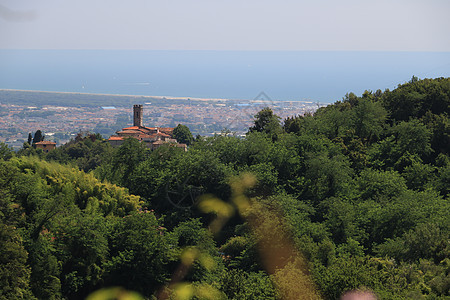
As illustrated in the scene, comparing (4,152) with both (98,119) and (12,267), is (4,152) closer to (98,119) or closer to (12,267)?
(12,267)

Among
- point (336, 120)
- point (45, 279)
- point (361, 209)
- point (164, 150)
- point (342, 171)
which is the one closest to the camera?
point (45, 279)

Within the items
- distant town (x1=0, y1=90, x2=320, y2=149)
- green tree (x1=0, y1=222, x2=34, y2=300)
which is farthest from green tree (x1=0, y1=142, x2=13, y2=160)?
distant town (x1=0, y1=90, x2=320, y2=149)

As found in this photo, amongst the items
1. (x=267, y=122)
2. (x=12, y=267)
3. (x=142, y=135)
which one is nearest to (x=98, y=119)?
(x=142, y=135)

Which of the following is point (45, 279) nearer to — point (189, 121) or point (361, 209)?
point (361, 209)

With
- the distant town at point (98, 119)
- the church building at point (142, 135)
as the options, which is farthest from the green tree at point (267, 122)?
the distant town at point (98, 119)

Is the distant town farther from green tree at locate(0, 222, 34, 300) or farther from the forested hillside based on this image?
green tree at locate(0, 222, 34, 300)

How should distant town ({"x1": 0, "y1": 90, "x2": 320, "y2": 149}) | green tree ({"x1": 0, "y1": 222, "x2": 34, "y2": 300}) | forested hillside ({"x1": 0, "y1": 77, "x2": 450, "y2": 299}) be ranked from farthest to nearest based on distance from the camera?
distant town ({"x1": 0, "y1": 90, "x2": 320, "y2": 149})
forested hillside ({"x1": 0, "y1": 77, "x2": 450, "y2": 299})
green tree ({"x1": 0, "y1": 222, "x2": 34, "y2": 300})

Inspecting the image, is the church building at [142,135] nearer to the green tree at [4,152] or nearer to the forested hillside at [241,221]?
the green tree at [4,152]

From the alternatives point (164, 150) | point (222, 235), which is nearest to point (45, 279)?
point (222, 235)
